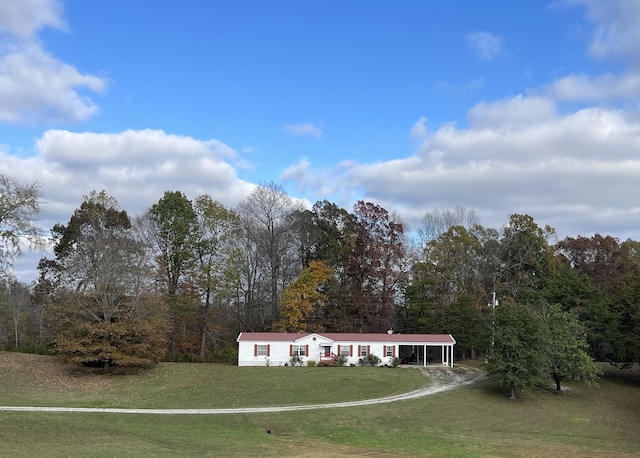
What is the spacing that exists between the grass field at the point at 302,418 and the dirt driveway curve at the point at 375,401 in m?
1.09

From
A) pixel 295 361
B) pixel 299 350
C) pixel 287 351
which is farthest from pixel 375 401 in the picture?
pixel 287 351

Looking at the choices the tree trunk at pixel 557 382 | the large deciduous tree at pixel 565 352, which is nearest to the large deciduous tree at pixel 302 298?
the large deciduous tree at pixel 565 352

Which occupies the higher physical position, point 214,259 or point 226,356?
point 214,259

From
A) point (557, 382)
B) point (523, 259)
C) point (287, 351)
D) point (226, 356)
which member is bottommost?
point (557, 382)

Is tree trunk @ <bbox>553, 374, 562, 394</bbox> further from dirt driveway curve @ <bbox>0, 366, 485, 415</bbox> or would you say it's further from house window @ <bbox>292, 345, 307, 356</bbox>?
house window @ <bbox>292, 345, 307, 356</bbox>

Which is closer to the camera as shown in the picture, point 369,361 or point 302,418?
point 302,418

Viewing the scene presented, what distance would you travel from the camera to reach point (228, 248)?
182 feet

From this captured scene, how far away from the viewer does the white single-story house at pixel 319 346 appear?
160 feet

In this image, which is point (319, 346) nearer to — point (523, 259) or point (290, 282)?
point (290, 282)

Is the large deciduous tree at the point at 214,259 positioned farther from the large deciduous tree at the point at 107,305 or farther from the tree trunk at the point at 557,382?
the tree trunk at the point at 557,382

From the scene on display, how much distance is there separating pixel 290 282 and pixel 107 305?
21.6 metres

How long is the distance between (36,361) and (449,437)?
3413 cm

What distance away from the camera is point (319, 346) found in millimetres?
49719

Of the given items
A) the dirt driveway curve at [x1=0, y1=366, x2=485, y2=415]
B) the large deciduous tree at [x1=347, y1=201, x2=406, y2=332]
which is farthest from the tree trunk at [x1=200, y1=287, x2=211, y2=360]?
the dirt driveway curve at [x1=0, y1=366, x2=485, y2=415]
